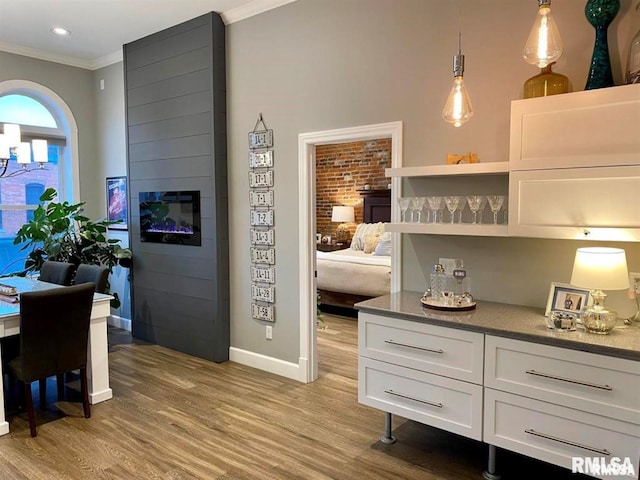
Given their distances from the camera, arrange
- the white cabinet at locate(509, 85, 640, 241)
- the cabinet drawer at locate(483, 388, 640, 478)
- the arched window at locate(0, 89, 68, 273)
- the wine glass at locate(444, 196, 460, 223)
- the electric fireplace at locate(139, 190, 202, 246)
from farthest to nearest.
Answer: the arched window at locate(0, 89, 68, 273), the electric fireplace at locate(139, 190, 202, 246), the wine glass at locate(444, 196, 460, 223), the white cabinet at locate(509, 85, 640, 241), the cabinet drawer at locate(483, 388, 640, 478)

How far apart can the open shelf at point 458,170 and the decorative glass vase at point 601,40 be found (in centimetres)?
57

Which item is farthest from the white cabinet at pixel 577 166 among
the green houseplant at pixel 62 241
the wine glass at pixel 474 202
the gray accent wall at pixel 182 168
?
the green houseplant at pixel 62 241

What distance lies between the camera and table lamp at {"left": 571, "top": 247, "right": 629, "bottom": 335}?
2166 mm

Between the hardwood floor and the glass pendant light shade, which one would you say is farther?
the hardwood floor

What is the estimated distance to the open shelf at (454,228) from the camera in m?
2.58

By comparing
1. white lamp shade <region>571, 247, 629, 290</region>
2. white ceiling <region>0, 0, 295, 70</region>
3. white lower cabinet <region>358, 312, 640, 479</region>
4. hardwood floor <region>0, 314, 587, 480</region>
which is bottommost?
hardwood floor <region>0, 314, 587, 480</region>

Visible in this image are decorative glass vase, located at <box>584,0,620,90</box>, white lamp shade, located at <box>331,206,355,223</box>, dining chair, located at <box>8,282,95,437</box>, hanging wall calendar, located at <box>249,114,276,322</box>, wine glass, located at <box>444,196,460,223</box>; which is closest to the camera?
decorative glass vase, located at <box>584,0,620,90</box>

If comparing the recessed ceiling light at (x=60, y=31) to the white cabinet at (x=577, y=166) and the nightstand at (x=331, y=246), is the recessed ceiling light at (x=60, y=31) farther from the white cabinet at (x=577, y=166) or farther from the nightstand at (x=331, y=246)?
the nightstand at (x=331, y=246)

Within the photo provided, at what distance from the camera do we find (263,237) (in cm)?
409

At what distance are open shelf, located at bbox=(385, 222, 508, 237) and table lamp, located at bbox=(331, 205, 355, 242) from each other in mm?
4889

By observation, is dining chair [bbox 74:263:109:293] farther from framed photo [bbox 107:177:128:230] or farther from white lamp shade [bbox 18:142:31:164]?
framed photo [bbox 107:177:128:230]

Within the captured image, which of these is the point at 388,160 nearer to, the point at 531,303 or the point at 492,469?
the point at 531,303

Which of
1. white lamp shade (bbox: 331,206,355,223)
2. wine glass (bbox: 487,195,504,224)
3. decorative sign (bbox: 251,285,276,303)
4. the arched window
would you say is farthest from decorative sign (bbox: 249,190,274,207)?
white lamp shade (bbox: 331,206,355,223)

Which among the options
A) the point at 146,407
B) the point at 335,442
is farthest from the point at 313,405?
the point at 146,407
